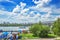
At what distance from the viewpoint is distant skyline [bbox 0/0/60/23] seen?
188 cm

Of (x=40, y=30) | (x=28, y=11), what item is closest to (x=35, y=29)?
(x=40, y=30)

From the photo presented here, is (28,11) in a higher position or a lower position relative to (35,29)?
Result: higher

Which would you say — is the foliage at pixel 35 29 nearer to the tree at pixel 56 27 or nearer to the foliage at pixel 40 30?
the foliage at pixel 40 30

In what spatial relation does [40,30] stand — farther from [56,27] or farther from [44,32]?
[56,27]

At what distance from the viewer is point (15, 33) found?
1.88 metres

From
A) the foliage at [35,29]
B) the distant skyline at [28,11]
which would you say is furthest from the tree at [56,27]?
the foliage at [35,29]

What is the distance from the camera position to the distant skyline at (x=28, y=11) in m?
1.88

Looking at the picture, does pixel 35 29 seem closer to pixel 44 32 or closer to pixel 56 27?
pixel 44 32

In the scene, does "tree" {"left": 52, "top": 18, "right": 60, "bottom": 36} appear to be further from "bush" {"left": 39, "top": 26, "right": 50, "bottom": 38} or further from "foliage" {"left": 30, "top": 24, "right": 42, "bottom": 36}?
"foliage" {"left": 30, "top": 24, "right": 42, "bottom": 36}

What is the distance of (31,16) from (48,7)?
0.30 meters

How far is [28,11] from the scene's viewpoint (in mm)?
1892

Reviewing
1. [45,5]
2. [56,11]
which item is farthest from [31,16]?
[56,11]

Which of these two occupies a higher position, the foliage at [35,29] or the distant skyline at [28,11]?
the distant skyline at [28,11]

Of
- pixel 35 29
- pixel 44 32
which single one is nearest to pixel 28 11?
pixel 35 29
